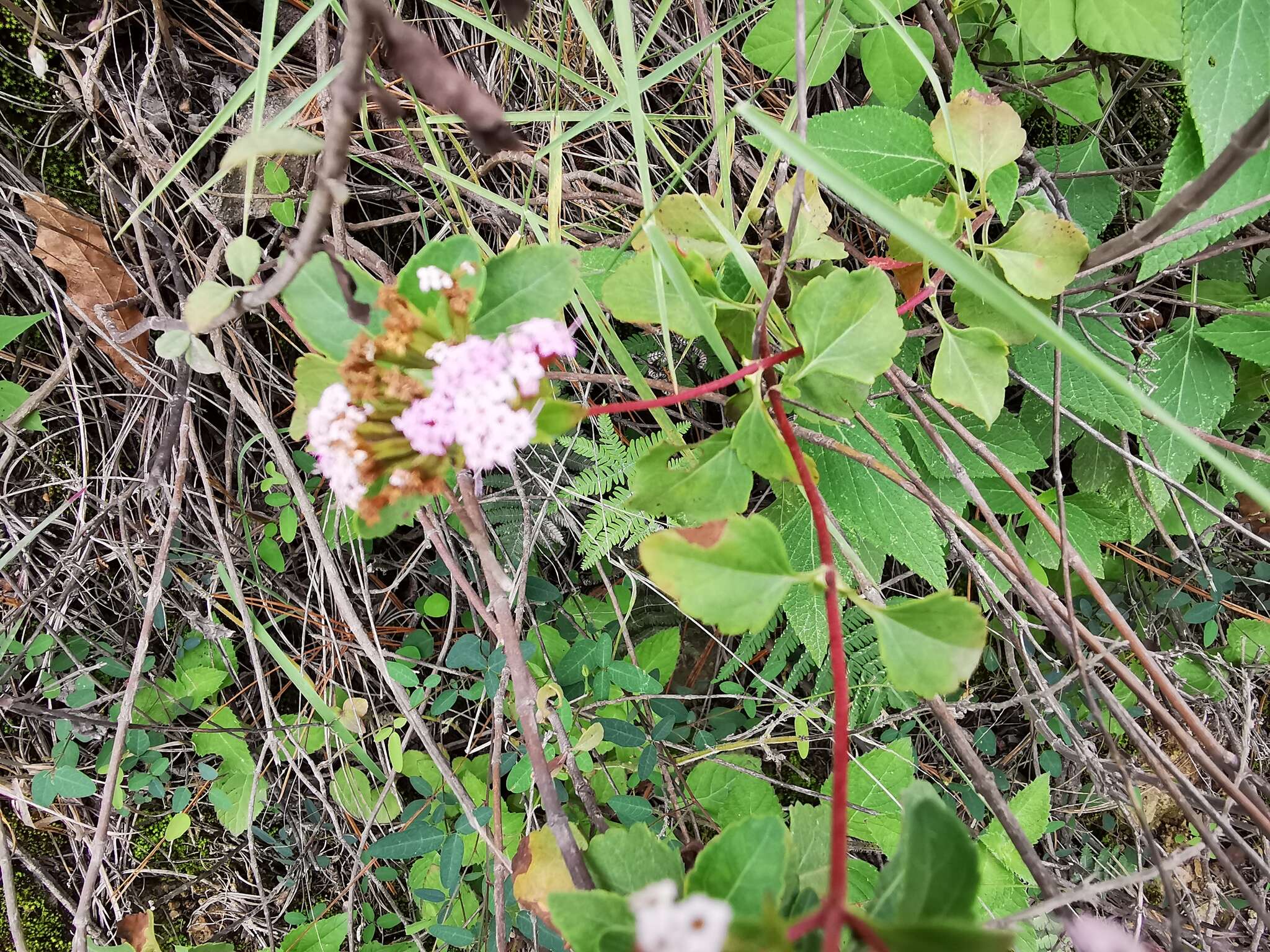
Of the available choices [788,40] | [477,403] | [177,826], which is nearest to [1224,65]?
[788,40]

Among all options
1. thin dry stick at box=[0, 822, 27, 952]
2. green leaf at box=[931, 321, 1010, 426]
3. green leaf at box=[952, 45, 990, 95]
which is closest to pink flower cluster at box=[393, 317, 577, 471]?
green leaf at box=[931, 321, 1010, 426]

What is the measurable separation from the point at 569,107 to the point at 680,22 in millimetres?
275

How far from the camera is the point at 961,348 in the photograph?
953 mm

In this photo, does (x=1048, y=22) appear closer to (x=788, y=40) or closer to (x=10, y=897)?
(x=788, y=40)

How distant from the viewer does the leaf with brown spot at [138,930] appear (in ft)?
4.65

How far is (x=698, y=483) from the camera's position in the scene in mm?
821

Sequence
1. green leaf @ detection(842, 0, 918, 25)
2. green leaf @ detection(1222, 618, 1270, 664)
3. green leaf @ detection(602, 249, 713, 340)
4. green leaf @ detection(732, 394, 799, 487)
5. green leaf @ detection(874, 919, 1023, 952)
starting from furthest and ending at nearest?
green leaf @ detection(1222, 618, 1270, 664), green leaf @ detection(842, 0, 918, 25), green leaf @ detection(602, 249, 713, 340), green leaf @ detection(732, 394, 799, 487), green leaf @ detection(874, 919, 1023, 952)

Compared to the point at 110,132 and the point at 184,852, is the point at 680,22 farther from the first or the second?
the point at 184,852

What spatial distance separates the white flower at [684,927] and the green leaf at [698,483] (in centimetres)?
43

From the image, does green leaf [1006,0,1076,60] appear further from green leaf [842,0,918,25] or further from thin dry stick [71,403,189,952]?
thin dry stick [71,403,189,952]

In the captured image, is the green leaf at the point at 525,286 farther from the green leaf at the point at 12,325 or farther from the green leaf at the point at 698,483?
the green leaf at the point at 12,325

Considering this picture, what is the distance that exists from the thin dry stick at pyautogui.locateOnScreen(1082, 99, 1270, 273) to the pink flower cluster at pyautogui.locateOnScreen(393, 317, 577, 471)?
2.31 ft

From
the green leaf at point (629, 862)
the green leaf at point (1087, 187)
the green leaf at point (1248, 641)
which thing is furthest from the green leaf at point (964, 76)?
the green leaf at point (1248, 641)

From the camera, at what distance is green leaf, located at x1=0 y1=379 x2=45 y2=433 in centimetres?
128
